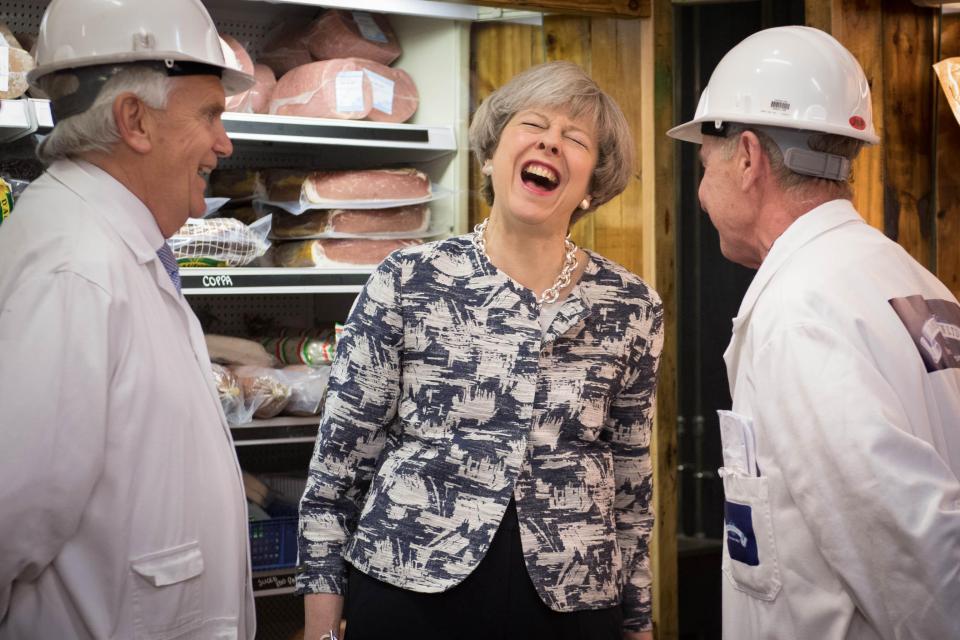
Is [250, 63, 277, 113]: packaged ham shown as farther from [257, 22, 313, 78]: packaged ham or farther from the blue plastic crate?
the blue plastic crate

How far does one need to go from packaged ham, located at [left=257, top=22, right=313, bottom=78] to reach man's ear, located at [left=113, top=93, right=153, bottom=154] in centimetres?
185

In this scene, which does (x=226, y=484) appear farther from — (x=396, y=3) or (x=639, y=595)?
(x=396, y=3)

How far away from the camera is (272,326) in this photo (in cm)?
351

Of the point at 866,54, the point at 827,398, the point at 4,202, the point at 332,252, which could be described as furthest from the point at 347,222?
the point at 827,398

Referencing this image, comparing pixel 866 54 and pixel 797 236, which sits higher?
pixel 866 54

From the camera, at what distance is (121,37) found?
1617 mm

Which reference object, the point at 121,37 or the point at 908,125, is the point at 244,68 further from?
the point at 908,125

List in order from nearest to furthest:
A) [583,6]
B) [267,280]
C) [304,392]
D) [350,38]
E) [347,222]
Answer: [583,6] → [267,280] → [304,392] → [347,222] → [350,38]

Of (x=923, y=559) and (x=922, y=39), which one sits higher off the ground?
(x=922, y=39)

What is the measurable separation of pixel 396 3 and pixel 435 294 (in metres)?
1.39

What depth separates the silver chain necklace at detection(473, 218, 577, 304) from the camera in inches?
82.2

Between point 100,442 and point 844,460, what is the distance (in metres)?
1.04

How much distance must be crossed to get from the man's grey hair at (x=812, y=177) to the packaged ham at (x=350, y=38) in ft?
6.05

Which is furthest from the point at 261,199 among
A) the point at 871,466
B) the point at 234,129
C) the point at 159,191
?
the point at 871,466
